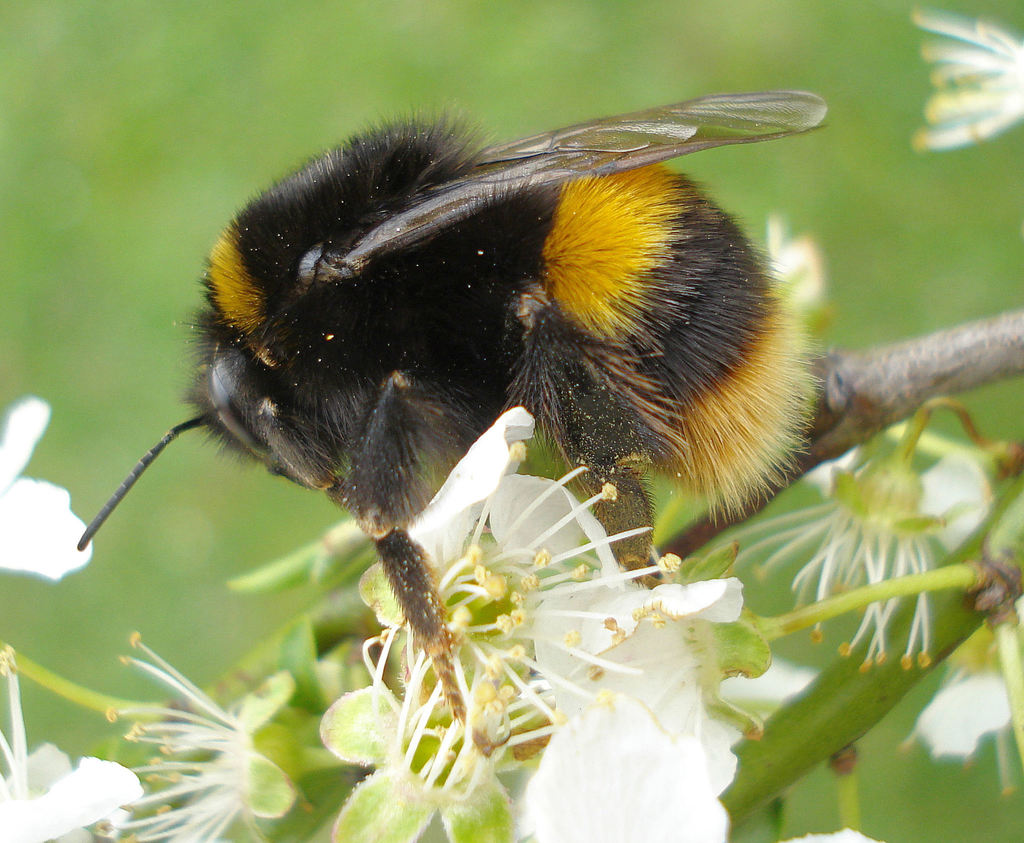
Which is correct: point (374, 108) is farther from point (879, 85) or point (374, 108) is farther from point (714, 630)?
point (714, 630)

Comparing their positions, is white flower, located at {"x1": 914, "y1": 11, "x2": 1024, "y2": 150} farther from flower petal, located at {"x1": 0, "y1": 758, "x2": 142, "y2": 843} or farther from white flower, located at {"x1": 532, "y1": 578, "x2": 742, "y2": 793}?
flower petal, located at {"x1": 0, "y1": 758, "x2": 142, "y2": 843}

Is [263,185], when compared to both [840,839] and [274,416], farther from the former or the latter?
[840,839]

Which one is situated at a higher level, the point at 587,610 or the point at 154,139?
the point at 154,139

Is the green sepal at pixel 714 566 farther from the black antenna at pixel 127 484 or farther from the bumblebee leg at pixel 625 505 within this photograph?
the black antenna at pixel 127 484

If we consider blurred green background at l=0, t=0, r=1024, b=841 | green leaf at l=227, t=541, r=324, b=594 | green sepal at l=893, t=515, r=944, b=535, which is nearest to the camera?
green sepal at l=893, t=515, r=944, b=535

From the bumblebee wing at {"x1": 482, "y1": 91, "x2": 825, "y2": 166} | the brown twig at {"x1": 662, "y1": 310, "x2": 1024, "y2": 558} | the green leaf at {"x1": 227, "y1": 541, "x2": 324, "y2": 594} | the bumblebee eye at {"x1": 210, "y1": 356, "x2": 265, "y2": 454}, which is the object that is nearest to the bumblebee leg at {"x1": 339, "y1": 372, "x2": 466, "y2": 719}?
the bumblebee eye at {"x1": 210, "y1": 356, "x2": 265, "y2": 454}

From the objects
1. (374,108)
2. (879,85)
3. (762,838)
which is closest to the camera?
(762,838)

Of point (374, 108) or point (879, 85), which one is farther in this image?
point (374, 108)

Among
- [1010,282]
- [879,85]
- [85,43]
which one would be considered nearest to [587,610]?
[1010,282]
